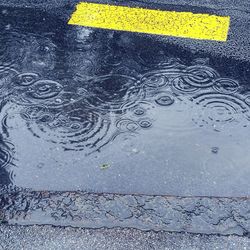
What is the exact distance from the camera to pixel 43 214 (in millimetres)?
2604

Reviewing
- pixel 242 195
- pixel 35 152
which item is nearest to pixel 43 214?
pixel 35 152

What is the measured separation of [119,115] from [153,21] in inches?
53.7

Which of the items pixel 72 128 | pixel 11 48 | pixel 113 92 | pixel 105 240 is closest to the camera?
pixel 105 240

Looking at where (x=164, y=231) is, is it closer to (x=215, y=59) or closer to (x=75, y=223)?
(x=75, y=223)

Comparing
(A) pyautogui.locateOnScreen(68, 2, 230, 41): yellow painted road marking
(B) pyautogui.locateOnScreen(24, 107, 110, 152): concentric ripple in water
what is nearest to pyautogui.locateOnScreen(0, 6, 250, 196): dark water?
(B) pyautogui.locateOnScreen(24, 107, 110, 152): concentric ripple in water

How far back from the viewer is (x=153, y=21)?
417 cm

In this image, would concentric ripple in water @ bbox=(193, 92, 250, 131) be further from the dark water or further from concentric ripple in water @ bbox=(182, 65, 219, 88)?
concentric ripple in water @ bbox=(182, 65, 219, 88)

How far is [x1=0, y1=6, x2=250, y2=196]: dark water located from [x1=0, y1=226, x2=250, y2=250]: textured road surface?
0.28 m

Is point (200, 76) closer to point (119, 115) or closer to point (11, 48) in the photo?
point (119, 115)

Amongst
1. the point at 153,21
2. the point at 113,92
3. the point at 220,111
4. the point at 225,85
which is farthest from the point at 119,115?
the point at 153,21

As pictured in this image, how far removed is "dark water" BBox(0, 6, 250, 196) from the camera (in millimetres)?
2787

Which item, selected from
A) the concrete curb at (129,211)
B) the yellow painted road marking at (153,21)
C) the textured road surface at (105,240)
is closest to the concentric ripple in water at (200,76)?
the yellow painted road marking at (153,21)

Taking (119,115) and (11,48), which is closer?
(119,115)

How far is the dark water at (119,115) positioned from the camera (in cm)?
279
